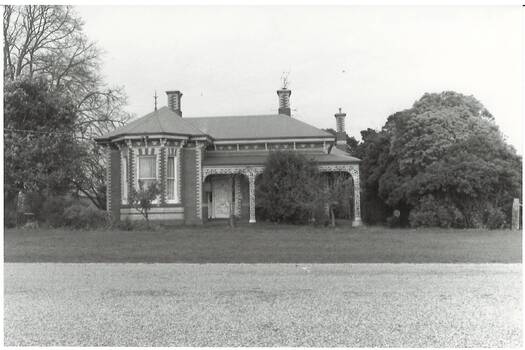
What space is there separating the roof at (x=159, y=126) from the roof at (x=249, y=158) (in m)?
1.78

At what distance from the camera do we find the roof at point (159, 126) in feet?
82.9

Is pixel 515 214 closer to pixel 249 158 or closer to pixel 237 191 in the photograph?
pixel 249 158

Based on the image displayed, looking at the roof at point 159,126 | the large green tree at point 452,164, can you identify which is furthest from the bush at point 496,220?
the roof at point 159,126

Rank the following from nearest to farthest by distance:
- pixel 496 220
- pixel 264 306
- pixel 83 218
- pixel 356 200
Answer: pixel 264 306 < pixel 83 218 < pixel 356 200 < pixel 496 220

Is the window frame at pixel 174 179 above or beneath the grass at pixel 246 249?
above

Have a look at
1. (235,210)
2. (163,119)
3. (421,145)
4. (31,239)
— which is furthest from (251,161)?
(31,239)

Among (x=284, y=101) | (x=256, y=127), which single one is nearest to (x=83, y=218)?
(x=256, y=127)

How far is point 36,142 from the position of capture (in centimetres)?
2391

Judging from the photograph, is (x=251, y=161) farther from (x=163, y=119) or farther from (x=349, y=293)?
(x=349, y=293)

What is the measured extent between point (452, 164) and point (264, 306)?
→ 75.7 ft

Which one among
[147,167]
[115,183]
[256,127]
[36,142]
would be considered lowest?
[115,183]

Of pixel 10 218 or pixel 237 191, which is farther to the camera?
pixel 237 191

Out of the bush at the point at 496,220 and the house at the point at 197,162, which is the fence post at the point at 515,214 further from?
the house at the point at 197,162

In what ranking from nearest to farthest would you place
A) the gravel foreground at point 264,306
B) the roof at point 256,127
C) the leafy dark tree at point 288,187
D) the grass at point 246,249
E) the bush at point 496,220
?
the gravel foreground at point 264,306 < the grass at point 246,249 < the leafy dark tree at point 288,187 < the bush at point 496,220 < the roof at point 256,127
